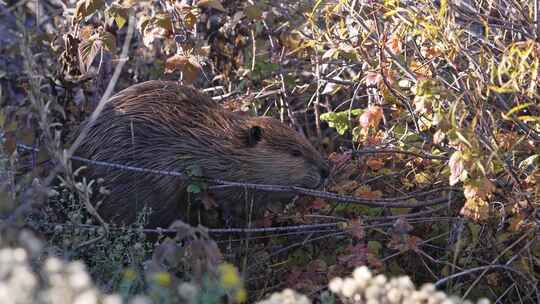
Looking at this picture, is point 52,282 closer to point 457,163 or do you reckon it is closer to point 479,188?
point 457,163

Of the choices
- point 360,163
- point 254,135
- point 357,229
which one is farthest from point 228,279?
point 360,163

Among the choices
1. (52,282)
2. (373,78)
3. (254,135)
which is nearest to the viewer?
(52,282)

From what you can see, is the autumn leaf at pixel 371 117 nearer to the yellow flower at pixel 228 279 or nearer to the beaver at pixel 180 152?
the beaver at pixel 180 152

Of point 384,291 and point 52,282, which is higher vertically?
point 52,282

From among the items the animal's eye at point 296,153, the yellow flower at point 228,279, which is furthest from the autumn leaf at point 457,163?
the animal's eye at point 296,153

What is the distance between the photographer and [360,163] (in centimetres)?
444

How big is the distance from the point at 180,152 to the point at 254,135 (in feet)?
1.23

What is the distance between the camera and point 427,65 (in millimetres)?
3758

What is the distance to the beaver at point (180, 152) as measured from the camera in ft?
13.4

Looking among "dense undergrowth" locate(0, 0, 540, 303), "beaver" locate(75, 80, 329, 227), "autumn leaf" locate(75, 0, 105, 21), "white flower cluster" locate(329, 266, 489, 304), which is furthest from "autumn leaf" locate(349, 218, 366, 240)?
"autumn leaf" locate(75, 0, 105, 21)

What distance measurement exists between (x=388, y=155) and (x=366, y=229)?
508 mm

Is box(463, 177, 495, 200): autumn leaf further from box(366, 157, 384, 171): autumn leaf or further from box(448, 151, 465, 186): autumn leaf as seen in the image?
box(366, 157, 384, 171): autumn leaf

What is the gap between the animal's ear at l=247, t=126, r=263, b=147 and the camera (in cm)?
430

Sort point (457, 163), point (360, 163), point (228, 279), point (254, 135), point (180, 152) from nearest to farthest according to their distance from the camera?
point (228, 279) → point (457, 163) → point (180, 152) → point (254, 135) → point (360, 163)
